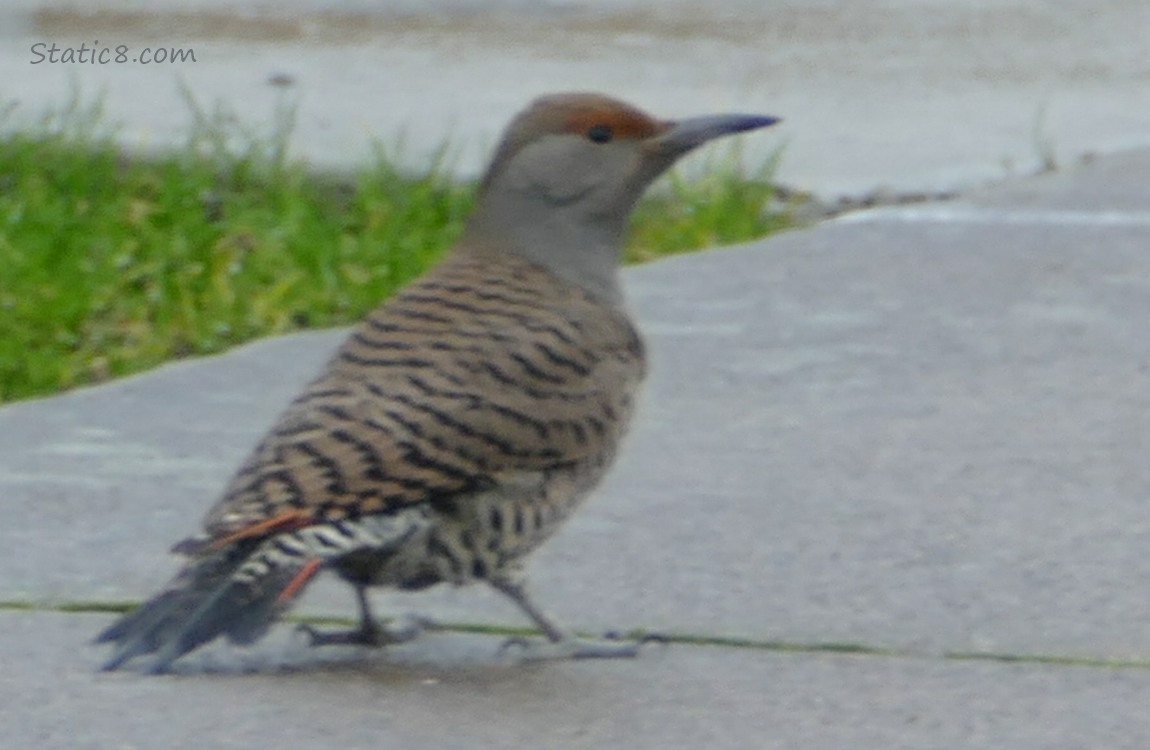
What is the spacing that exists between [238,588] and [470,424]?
0.47 meters

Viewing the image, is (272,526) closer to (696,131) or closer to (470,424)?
(470,424)

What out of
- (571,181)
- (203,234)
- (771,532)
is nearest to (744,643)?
(771,532)

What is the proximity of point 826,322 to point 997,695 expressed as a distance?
2.39 metres

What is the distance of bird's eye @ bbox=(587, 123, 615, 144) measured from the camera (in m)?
4.43

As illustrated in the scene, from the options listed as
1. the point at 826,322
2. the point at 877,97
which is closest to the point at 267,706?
the point at 826,322

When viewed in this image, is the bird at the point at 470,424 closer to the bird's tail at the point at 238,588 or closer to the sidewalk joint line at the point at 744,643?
the bird's tail at the point at 238,588

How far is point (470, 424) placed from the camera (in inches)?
156

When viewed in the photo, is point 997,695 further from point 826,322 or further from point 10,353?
point 10,353

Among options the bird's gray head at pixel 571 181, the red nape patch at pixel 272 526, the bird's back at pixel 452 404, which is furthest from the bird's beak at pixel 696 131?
the red nape patch at pixel 272 526

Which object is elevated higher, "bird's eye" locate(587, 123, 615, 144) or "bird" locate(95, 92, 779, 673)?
"bird's eye" locate(587, 123, 615, 144)

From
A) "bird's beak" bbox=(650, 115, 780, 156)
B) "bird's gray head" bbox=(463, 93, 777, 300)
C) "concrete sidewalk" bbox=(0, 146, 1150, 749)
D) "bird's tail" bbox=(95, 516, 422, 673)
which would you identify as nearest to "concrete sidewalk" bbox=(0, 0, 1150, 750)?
"concrete sidewalk" bbox=(0, 146, 1150, 749)

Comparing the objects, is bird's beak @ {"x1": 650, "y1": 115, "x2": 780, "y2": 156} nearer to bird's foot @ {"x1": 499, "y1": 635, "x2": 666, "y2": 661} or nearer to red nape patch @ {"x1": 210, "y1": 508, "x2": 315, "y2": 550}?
bird's foot @ {"x1": 499, "y1": 635, "x2": 666, "y2": 661}

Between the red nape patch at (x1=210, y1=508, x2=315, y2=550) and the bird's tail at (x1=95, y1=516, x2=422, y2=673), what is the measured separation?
2 cm

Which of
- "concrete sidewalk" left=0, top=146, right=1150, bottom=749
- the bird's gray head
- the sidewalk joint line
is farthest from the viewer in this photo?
the bird's gray head
